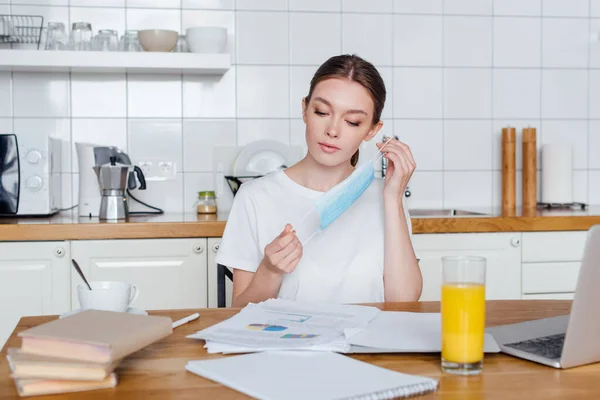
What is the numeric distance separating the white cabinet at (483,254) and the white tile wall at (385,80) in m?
0.62

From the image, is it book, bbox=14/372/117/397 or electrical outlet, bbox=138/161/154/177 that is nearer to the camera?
book, bbox=14/372/117/397

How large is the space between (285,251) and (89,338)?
553 mm

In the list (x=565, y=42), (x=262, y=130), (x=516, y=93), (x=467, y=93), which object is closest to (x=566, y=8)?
(x=565, y=42)

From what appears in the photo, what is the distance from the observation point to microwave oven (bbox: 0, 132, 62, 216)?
107 inches

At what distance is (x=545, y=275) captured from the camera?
2.71 metres

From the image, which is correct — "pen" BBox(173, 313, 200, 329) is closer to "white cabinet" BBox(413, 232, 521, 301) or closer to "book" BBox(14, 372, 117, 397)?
"book" BBox(14, 372, 117, 397)

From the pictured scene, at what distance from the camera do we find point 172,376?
3.12 feet

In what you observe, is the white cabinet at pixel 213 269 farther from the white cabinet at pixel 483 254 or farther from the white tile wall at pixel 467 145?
the white tile wall at pixel 467 145

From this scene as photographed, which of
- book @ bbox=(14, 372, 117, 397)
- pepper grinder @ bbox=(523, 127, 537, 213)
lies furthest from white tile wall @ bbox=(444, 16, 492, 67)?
book @ bbox=(14, 372, 117, 397)

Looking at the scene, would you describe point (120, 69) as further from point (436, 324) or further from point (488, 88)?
point (436, 324)

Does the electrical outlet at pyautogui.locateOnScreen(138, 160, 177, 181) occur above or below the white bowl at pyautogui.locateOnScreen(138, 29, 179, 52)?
below

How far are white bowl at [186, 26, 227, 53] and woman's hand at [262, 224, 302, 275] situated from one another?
1683 mm

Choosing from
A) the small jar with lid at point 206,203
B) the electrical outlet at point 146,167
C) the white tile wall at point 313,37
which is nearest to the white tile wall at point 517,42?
the white tile wall at point 313,37

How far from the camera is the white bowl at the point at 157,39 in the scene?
113 inches
